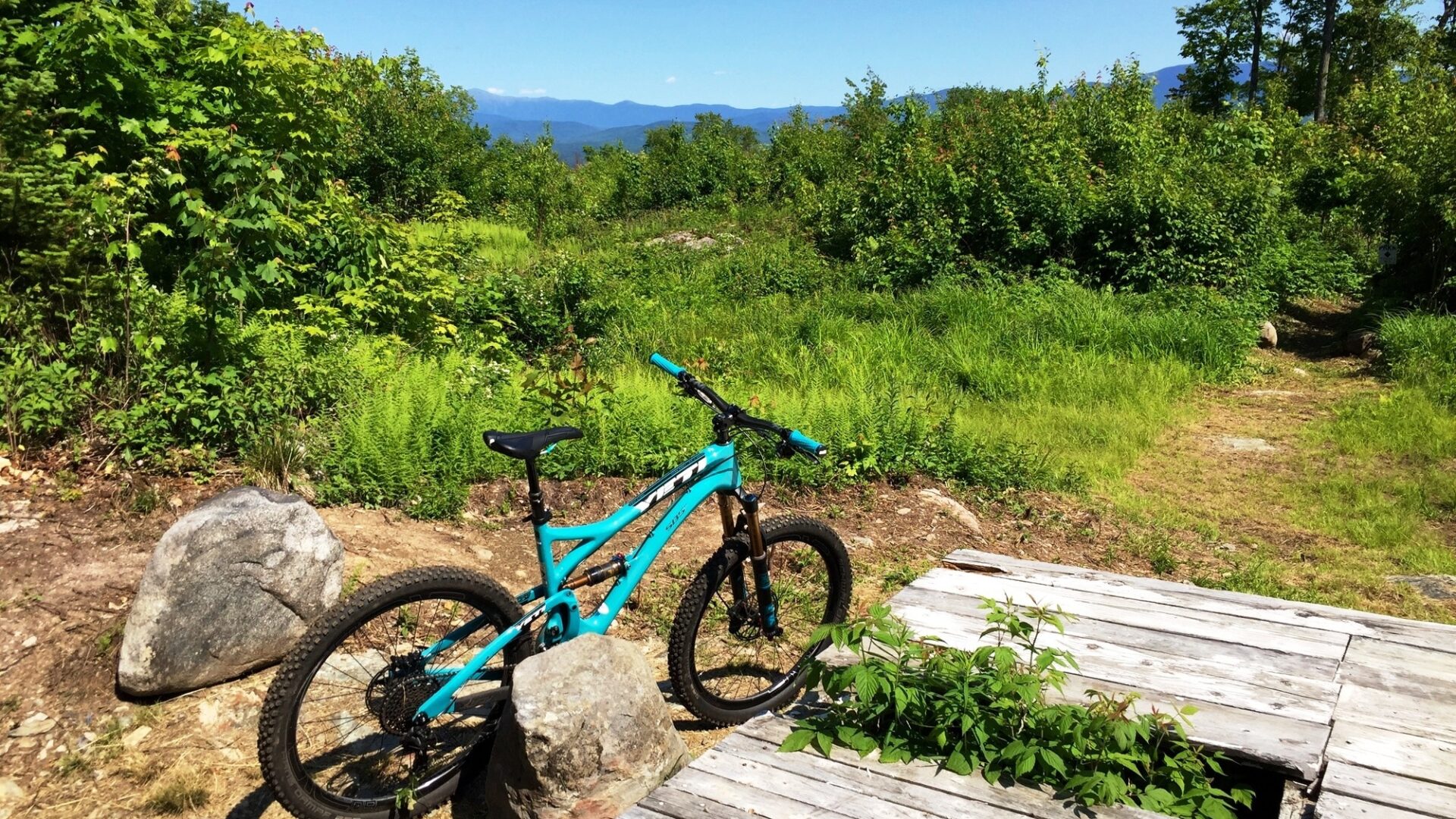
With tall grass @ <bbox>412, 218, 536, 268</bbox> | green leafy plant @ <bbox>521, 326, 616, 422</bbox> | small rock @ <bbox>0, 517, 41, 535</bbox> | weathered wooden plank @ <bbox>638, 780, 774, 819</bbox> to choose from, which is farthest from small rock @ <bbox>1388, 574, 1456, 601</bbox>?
tall grass @ <bbox>412, 218, 536, 268</bbox>

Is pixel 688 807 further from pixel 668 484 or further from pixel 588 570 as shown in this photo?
pixel 668 484

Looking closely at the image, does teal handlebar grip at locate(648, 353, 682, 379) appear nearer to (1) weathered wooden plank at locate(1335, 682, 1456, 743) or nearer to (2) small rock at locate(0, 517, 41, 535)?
(1) weathered wooden plank at locate(1335, 682, 1456, 743)

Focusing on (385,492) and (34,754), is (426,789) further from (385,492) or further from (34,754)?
(385,492)

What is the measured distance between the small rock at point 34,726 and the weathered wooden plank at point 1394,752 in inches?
160

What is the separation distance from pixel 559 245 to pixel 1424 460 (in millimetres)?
11809

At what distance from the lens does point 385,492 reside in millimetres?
5086

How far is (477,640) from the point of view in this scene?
3096mm

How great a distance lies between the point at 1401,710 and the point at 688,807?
194 cm

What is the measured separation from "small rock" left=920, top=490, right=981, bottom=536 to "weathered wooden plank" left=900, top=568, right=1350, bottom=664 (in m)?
2.27

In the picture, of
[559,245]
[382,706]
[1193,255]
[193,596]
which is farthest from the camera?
[559,245]

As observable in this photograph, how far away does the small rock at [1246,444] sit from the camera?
7.28 m

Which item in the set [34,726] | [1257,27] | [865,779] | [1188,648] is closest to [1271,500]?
[1188,648]

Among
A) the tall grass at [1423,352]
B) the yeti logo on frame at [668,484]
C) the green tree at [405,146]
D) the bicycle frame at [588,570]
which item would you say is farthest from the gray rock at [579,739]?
the green tree at [405,146]

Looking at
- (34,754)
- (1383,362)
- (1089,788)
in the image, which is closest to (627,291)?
(1383,362)
